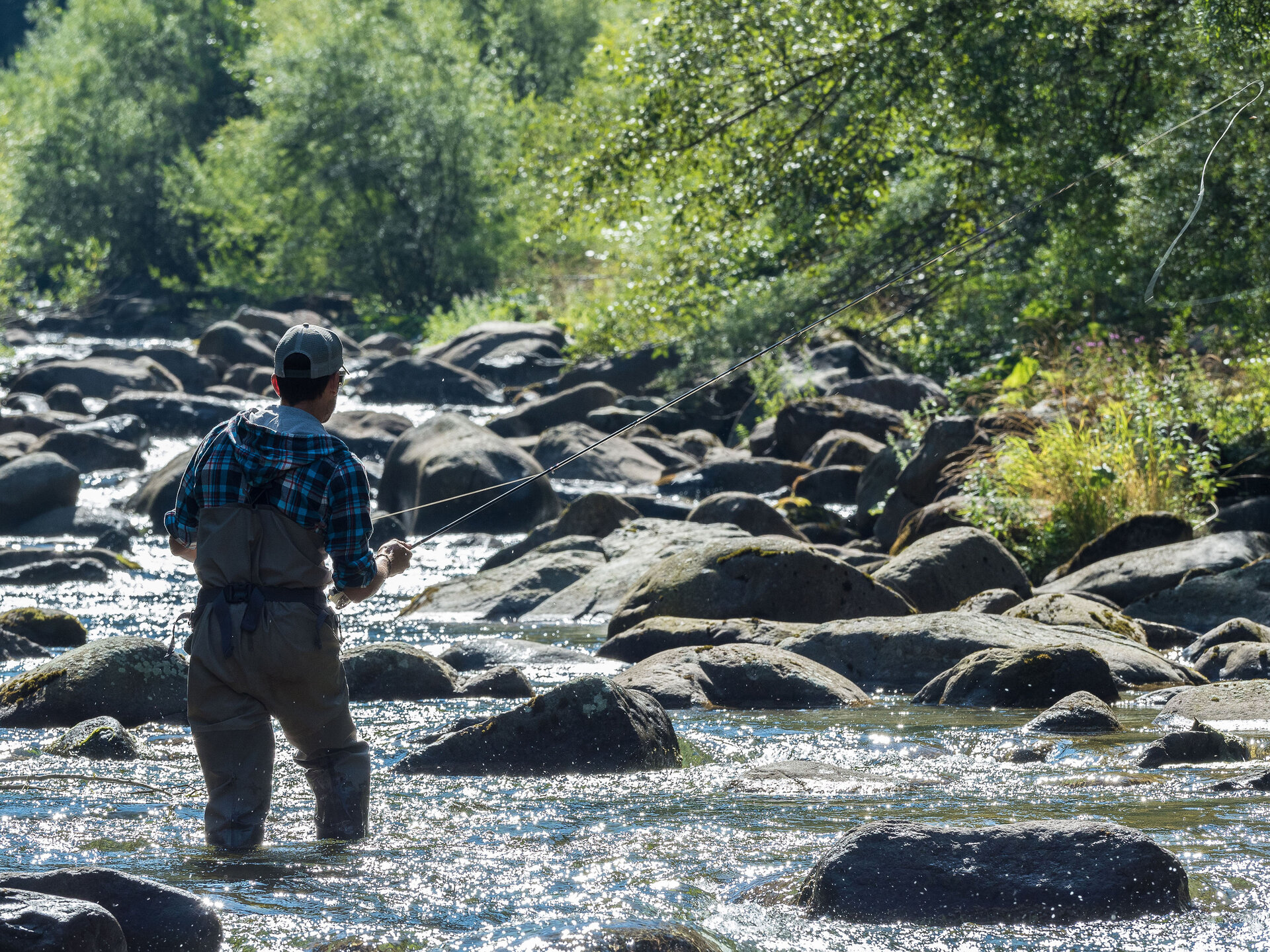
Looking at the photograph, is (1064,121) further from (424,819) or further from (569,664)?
(424,819)

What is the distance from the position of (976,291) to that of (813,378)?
2569mm

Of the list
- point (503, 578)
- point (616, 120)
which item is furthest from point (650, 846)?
point (616, 120)

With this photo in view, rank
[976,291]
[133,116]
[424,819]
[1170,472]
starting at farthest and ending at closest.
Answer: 1. [133,116]
2. [976,291]
3. [1170,472]
4. [424,819]

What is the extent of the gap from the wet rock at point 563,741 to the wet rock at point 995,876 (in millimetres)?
2054

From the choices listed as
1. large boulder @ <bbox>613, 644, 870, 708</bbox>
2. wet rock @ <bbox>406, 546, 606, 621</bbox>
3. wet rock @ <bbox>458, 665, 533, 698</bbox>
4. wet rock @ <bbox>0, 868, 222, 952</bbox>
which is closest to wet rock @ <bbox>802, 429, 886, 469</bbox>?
wet rock @ <bbox>406, 546, 606, 621</bbox>

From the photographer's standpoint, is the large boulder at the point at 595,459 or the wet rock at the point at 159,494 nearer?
the wet rock at the point at 159,494

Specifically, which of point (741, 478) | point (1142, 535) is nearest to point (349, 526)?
point (1142, 535)

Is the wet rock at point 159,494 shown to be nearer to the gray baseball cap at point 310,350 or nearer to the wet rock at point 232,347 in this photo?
the gray baseball cap at point 310,350

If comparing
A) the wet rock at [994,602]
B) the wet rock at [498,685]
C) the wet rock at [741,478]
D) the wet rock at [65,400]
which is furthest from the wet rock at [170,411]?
the wet rock at [994,602]

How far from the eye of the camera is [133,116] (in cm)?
4453

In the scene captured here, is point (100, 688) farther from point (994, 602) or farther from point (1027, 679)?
point (994, 602)

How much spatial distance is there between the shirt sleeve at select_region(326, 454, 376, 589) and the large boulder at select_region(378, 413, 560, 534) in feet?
34.6

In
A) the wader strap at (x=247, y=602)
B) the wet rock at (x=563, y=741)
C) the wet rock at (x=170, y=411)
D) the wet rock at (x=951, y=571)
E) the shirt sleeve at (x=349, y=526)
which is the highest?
the shirt sleeve at (x=349, y=526)

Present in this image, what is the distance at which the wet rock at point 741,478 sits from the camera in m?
16.7
